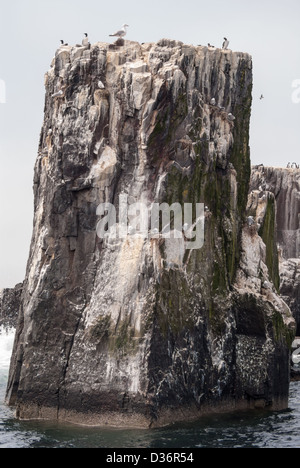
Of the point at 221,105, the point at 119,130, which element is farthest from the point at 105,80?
the point at 221,105

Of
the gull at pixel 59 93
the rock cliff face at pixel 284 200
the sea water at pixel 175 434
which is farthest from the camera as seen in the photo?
the rock cliff face at pixel 284 200

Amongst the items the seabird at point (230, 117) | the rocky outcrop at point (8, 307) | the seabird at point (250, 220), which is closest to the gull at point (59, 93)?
the seabird at point (230, 117)

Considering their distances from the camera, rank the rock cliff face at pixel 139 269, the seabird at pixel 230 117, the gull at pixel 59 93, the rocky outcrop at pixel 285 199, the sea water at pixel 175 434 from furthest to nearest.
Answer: the rocky outcrop at pixel 285 199 < the seabird at pixel 230 117 < the gull at pixel 59 93 < the rock cliff face at pixel 139 269 < the sea water at pixel 175 434

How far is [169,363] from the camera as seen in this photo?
41000mm

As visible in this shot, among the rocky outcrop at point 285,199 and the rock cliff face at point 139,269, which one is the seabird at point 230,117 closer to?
the rock cliff face at point 139,269

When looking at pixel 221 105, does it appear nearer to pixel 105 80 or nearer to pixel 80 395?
pixel 105 80

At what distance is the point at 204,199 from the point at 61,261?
261 inches

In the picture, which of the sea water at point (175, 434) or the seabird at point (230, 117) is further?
the seabird at point (230, 117)

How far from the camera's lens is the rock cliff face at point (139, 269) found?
41.1 m

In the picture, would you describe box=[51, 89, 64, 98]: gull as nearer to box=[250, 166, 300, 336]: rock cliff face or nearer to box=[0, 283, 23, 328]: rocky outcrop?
box=[0, 283, 23, 328]: rocky outcrop

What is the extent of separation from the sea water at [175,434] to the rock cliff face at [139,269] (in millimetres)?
994

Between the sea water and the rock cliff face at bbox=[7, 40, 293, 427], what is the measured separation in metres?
0.99

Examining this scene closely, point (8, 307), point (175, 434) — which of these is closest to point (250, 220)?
point (175, 434)

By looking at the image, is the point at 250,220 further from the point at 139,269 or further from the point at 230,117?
the point at 139,269
